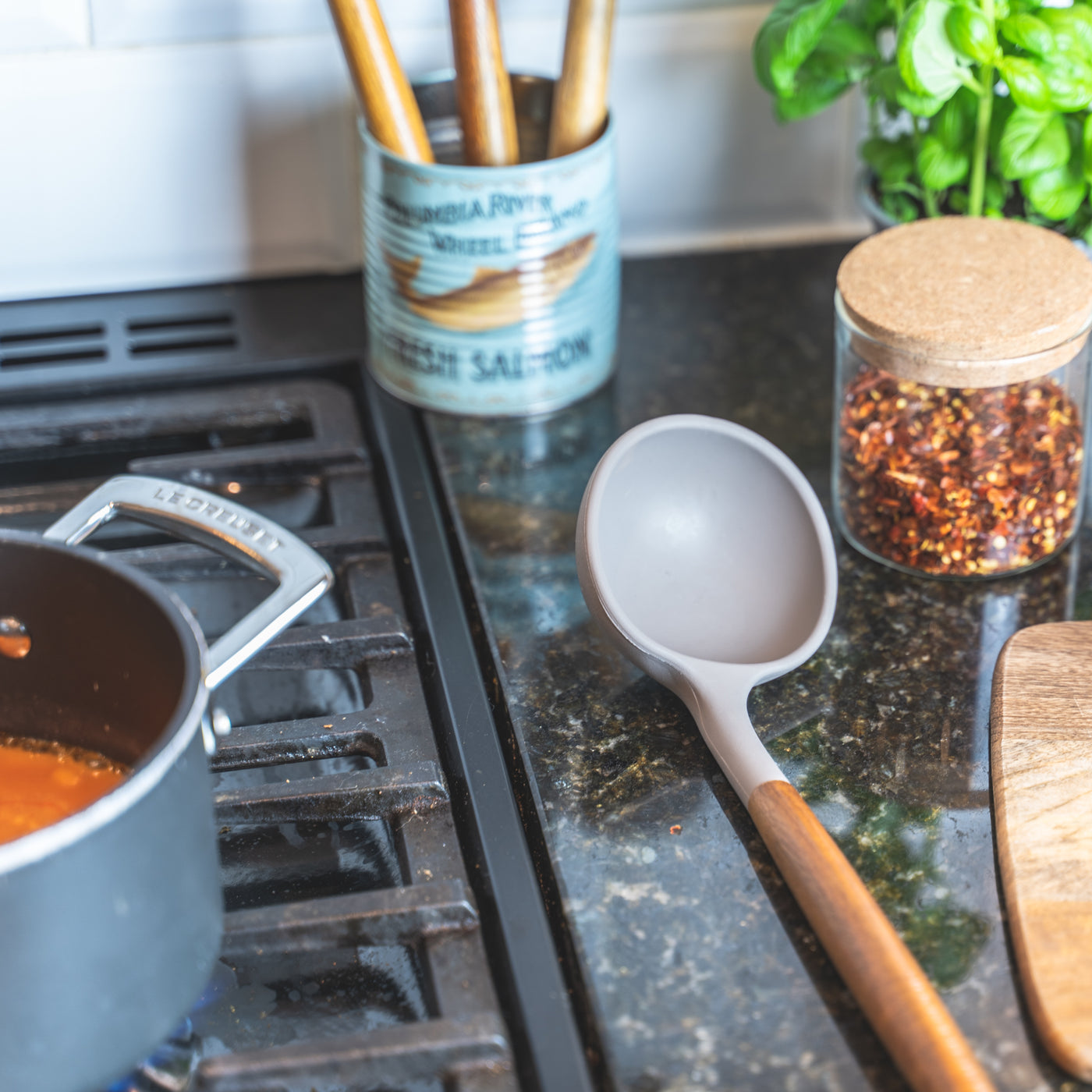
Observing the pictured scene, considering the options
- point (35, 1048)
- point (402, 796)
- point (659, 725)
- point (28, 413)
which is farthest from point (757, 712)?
point (28, 413)

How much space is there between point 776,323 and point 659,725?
383mm

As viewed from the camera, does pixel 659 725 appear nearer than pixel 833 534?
Yes

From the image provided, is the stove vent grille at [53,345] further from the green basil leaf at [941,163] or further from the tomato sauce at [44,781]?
the green basil leaf at [941,163]

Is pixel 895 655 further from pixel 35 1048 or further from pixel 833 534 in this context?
pixel 35 1048

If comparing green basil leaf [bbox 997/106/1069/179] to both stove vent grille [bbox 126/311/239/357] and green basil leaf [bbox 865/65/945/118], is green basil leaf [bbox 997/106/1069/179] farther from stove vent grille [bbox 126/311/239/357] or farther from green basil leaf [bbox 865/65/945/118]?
stove vent grille [bbox 126/311/239/357]

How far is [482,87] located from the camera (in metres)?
0.70

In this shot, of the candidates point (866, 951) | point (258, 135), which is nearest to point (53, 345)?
point (258, 135)

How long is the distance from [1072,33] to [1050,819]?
36cm

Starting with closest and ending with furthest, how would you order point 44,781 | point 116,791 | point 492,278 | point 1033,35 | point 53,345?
point 116,791, point 44,781, point 1033,35, point 492,278, point 53,345

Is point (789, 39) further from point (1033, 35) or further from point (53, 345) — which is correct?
point (53, 345)

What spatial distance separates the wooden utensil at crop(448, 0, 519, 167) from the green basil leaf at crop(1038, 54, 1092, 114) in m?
0.27

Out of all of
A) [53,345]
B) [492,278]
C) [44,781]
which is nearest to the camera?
[44,781]

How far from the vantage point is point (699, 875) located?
1.65 feet

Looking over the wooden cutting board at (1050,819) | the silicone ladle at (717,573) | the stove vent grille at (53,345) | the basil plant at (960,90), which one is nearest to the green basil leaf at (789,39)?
the basil plant at (960,90)
